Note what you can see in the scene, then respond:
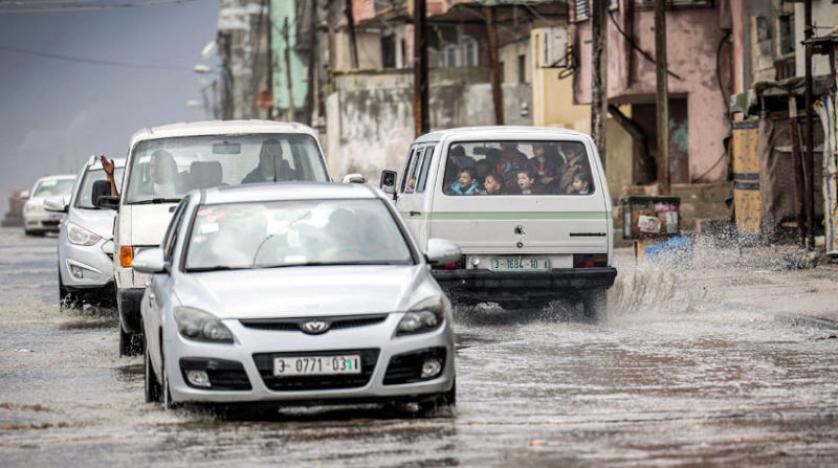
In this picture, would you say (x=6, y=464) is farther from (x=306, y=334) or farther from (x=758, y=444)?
(x=758, y=444)

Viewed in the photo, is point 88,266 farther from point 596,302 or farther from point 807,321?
point 807,321

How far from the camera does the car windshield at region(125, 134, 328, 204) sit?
17.6 m

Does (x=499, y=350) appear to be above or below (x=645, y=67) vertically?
below

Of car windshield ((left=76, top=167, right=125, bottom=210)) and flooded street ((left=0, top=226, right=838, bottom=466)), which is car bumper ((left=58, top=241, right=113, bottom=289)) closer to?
car windshield ((left=76, top=167, right=125, bottom=210))

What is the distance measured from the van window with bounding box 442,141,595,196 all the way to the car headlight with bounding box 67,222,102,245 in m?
4.23

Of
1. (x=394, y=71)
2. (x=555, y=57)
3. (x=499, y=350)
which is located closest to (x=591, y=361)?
(x=499, y=350)

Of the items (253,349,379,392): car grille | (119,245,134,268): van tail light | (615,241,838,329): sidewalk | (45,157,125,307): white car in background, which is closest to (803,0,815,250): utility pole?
(615,241,838,329): sidewalk

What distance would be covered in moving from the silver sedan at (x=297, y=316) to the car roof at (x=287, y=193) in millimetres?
205

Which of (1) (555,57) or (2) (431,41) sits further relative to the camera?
(2) (431,41)

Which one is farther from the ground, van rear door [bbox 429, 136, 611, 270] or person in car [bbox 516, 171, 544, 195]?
person in car [bbox 516, 171, 544, 195]

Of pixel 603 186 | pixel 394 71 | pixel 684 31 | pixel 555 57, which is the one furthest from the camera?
pixel 394 71

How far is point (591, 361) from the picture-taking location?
48.1ft

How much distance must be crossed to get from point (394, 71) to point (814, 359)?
4948cm

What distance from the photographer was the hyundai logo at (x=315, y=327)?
10938mm
